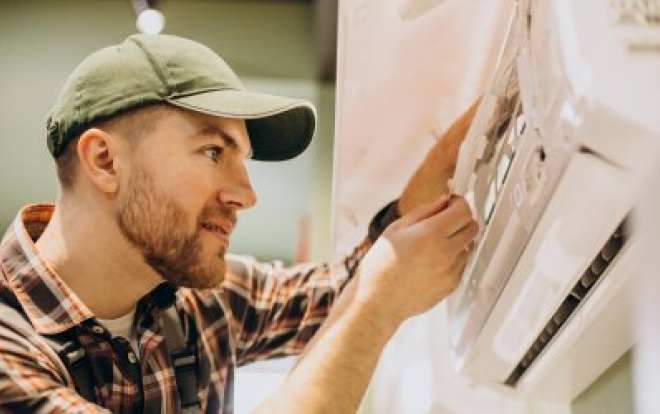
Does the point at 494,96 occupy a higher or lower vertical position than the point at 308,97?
higher

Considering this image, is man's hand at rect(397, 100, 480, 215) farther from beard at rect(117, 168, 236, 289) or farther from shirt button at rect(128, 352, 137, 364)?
shirt button at rect(128, 352, 137, 364)

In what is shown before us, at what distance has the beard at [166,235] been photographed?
1061mm

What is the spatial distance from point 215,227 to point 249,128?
9.1 inches

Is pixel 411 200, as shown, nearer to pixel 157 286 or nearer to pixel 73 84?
pixel 157 286

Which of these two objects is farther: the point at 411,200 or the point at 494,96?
the point at 411,200

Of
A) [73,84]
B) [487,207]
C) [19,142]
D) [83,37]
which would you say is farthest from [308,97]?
[487,207]

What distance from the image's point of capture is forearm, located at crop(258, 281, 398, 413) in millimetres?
768

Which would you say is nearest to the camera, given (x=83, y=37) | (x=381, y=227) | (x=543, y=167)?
(x=543, y=167)

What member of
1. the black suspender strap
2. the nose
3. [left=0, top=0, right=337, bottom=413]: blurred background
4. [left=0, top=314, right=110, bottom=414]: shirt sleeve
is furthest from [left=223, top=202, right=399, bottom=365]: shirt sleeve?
[left=0, top=0, right=337, bottom=413]: blurred background

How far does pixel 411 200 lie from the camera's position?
101 cm

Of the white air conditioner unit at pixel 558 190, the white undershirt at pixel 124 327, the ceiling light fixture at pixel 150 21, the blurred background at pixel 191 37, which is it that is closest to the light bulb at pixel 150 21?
the ceiling light fixture at pixel 150 21

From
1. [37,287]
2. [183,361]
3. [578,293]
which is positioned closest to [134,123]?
[37,287]

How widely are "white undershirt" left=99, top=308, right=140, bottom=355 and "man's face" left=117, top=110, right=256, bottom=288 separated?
0.10 metres

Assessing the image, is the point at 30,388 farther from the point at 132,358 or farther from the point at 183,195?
the point at 183,195
